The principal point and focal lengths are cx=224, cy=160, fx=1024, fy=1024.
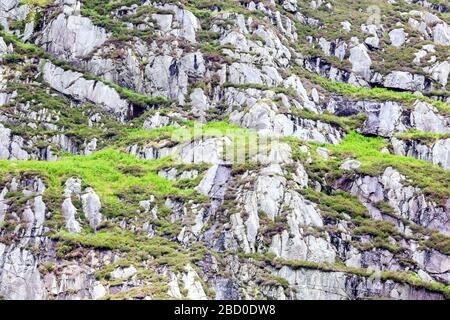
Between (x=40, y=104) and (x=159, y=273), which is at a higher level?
(x=40, y=104)

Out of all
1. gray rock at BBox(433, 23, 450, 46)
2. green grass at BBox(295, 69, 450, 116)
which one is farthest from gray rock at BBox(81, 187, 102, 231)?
gray rock at BBox(433, 23, 450, 46)

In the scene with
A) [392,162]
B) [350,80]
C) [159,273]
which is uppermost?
[350,80]

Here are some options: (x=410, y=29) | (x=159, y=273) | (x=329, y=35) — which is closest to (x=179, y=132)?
(x=159, y=273)

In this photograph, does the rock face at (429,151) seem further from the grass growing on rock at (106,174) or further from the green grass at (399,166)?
the grass growing on rock at (106,174)

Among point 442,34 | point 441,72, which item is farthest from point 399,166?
point 442,34

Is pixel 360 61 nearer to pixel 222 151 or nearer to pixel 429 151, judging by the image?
pixel 429 151

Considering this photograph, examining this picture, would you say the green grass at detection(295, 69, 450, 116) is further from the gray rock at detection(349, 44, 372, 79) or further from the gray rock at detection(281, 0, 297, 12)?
the gray rock at detection(281, 0, 297, 12)
